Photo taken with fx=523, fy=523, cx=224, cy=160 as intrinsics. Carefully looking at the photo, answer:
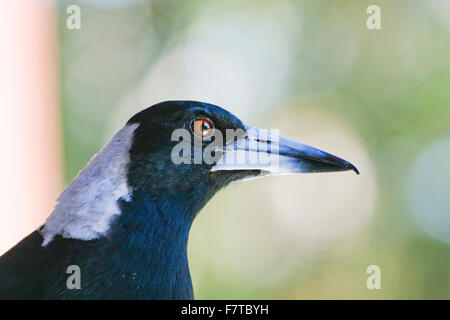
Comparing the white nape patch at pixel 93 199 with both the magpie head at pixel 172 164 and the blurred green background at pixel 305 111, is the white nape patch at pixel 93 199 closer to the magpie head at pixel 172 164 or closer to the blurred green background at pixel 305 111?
the magpie head at pixel 172 164

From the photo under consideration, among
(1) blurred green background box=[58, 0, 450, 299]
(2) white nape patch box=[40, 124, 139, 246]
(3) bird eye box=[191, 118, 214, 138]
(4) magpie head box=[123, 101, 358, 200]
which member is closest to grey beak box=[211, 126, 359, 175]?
(4) magpie head box=[123, 101, 358, 200]

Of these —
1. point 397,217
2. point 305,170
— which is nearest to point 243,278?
point 397,217

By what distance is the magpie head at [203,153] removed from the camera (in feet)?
6.15

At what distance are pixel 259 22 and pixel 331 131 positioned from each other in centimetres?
105

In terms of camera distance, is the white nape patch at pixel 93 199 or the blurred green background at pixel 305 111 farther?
the blurred green background at pixel 305 111

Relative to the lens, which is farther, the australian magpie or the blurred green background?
the blurred green background

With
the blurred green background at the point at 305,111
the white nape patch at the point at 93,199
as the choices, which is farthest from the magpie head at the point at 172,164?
the blurred green background at the point at 305,111

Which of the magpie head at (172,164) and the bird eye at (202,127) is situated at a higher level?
the bird eye at (202,127)

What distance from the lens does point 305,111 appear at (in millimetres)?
4242

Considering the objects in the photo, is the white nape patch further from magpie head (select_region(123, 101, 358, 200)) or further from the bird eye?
the bird eye

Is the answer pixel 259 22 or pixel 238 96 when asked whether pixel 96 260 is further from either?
pixel 259 22

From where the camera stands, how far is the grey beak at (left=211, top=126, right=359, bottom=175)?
6.35 ft

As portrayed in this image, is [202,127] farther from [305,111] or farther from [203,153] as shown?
[305,111]

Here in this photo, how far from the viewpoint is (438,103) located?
3.92 metres
